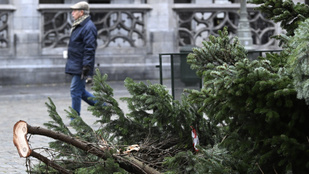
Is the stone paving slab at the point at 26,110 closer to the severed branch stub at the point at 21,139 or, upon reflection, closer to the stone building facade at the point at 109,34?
the stone building facade at the point at 109,34

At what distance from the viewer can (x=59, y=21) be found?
1984 centimetres

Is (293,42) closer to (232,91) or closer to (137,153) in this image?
(232,91)

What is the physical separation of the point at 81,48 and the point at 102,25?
9216mm

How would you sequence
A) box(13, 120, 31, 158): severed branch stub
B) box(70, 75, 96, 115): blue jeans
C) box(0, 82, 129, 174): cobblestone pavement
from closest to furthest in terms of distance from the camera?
box(13, 120, 31, 158): severed branch stub → box(0, 82, 129, 174): cobblestone pavement → box(70, 75, 96, 115): blue jeans

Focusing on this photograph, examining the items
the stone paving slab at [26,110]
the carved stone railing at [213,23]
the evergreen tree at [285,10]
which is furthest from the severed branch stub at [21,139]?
the carved stone railing at [213,23]

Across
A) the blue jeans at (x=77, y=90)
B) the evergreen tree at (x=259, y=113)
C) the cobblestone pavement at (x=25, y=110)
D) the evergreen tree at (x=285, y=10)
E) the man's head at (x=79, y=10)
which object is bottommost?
the cobblestone pavement at (x=25, y=110)

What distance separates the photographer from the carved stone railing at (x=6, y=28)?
1856cm

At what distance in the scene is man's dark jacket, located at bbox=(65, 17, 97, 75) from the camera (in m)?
9.94

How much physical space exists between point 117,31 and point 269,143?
16.9 m

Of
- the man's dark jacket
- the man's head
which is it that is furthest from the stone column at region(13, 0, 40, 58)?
the man's dark jacket

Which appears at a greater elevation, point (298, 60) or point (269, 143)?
Answer: point (298, 60)

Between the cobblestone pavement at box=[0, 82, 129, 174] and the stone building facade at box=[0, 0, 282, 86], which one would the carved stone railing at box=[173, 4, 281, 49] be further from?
the cobblestone pavement at box=[0, 82, 129, 174]

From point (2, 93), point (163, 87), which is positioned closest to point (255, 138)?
point (163, 87)

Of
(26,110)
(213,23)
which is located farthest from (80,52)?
(213,23)
